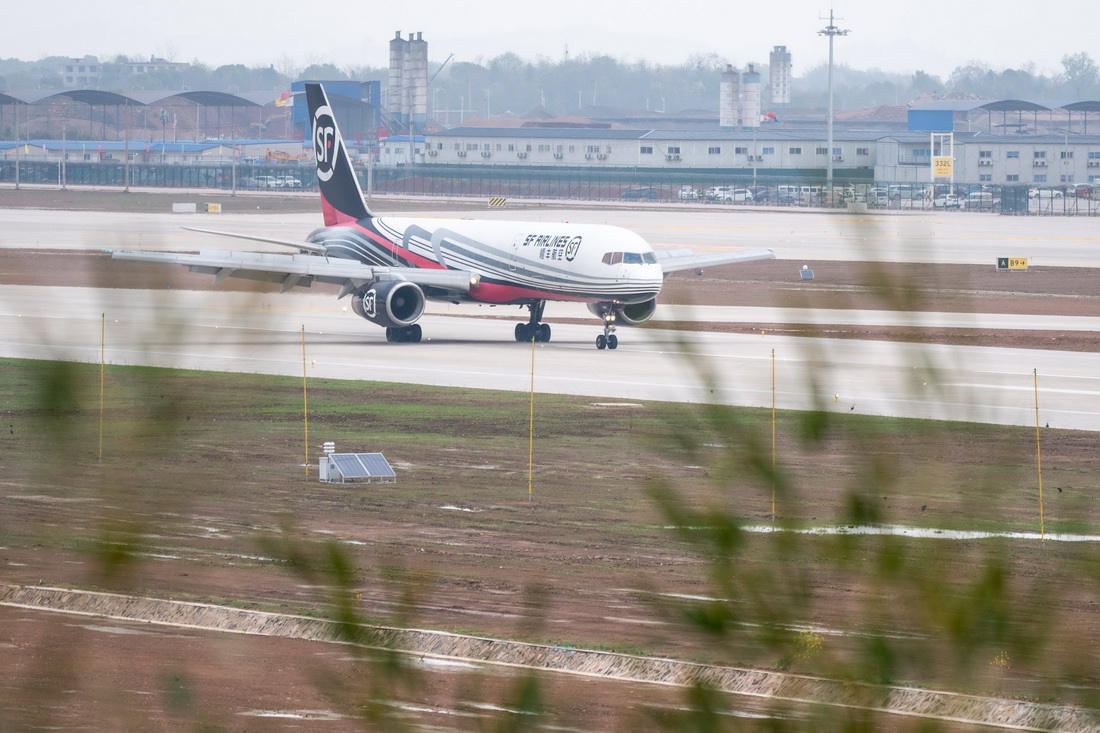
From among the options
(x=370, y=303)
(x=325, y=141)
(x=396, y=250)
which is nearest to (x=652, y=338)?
(x=370, y=303)

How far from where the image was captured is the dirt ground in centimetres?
435

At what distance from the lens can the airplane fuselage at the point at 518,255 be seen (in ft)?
144

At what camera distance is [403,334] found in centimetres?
4856

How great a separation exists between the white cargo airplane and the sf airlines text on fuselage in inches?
1.6

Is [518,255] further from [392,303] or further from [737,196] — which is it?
[737,196]

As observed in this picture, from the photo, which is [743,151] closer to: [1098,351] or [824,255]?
[824,255]

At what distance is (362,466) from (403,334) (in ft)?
73.7

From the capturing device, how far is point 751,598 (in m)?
4.42

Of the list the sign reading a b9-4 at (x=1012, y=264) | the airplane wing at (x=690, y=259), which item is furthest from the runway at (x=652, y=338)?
→ the sign reading a b9-4 at (x=1012, y=264)

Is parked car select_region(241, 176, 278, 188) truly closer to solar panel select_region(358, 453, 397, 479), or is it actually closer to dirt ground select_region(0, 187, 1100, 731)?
dirt ground select_region(0, 187, 1100, 731)

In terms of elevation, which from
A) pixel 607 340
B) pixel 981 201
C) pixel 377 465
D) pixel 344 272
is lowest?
pixel 377 465

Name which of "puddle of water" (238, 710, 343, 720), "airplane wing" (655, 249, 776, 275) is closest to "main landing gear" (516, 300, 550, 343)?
"airplane wing" (655, 249, 776, 275)

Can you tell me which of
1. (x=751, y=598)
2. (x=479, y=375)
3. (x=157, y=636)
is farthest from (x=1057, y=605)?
(x=479, y=375)

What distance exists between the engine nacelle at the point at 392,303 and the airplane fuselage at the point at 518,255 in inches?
53.2
